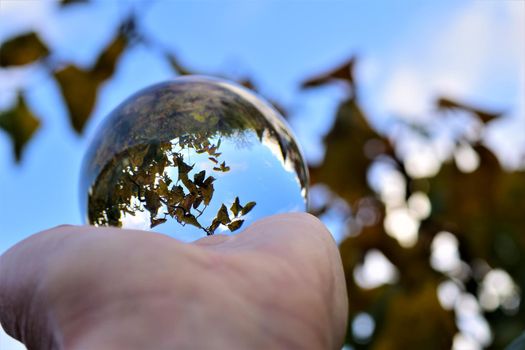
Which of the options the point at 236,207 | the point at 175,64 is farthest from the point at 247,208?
the point at 175,64

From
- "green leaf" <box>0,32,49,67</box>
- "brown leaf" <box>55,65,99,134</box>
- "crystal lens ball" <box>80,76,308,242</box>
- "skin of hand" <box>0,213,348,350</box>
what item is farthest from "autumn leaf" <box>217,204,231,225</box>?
"green leaf" <box>0,32,49,67</box>

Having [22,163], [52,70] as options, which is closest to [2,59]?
[52,70]

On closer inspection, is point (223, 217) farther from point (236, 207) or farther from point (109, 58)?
point (109, 58)

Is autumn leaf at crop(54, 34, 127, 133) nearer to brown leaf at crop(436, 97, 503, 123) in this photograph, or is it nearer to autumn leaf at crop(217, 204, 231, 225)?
brown leaf at crop(436, 97, 503, 123)

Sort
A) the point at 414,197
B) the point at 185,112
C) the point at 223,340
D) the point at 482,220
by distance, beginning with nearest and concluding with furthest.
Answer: the point at 223,340 → the point at 185,112 → the point at 482,220 → the point at 414,197

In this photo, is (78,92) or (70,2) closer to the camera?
(78,92)

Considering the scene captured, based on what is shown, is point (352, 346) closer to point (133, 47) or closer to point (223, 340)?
point (133, 47)
